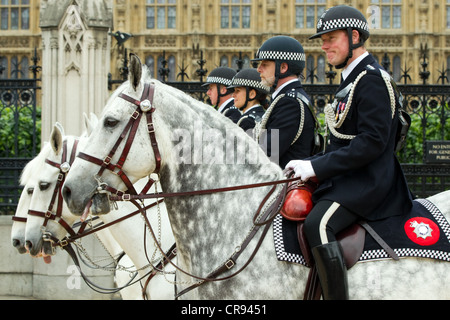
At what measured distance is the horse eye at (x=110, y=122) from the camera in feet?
11.5

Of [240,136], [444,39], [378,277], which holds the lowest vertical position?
[378,277]

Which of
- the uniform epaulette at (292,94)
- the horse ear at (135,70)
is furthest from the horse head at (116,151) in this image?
the uniform epaulette at (292,94)

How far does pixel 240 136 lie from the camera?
3.67m

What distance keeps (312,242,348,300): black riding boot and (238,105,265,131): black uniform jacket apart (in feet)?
7.27

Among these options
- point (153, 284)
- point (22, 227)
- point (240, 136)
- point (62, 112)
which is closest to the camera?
point (240, 136)

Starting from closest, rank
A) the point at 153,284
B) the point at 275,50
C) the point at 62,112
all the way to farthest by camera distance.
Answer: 1. the point at 275,50
2. the point at 153,284
3. the point at 62,112

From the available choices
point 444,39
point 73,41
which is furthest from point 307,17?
point 73,41

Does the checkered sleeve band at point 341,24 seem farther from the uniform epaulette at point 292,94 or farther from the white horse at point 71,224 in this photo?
the white horse at point 71,224

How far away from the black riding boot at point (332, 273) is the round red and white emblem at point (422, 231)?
396 mm

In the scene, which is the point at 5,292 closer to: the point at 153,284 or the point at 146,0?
the point at 153,284

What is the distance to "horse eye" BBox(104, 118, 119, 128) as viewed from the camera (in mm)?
3512

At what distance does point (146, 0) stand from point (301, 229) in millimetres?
39677

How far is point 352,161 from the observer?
137 inches

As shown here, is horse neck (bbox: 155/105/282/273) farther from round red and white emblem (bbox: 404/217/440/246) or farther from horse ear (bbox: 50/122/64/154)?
horse ear (bbox: 50/122/64/154)
